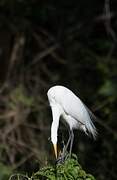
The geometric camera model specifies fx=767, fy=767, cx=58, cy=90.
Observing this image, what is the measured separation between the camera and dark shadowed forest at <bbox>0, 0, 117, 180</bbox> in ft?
31.9

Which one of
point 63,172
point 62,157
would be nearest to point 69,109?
point 62,157

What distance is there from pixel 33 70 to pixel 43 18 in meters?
0.81

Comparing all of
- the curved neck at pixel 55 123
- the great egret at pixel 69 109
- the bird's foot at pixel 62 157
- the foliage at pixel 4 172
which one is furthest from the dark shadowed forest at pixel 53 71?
the bird's foot at pixel 62 157

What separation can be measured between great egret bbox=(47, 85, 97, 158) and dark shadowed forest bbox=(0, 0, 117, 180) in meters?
4.18

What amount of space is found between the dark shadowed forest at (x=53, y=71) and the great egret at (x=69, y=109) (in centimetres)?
418

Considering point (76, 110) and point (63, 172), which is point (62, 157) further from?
point (76, 110)

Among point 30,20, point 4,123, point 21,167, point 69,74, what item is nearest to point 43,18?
point 30,20

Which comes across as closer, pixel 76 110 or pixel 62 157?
Result: pixel 62 157

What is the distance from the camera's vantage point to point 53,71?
10.7 metres

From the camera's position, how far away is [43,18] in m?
10.8

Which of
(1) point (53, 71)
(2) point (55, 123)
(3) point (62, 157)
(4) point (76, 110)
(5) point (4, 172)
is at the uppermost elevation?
(1) point (53, 71)

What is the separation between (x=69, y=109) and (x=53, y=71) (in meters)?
5.75

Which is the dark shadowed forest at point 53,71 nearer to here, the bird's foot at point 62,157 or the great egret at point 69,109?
the great egret at point 69,109

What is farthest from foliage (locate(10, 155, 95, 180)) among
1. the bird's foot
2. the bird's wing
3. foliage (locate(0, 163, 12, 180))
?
foliage (locate(0, 163, 12, 180))
